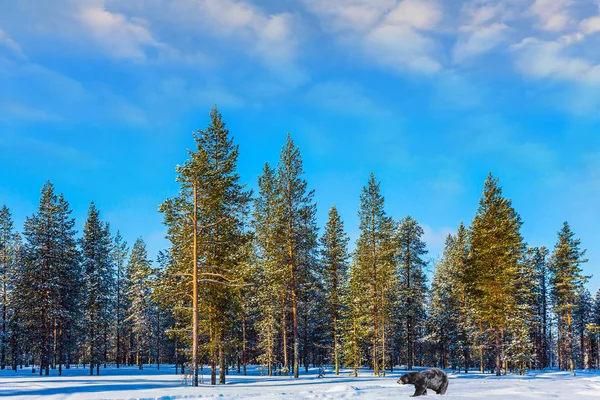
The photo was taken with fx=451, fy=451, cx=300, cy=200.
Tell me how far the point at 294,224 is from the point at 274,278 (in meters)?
4.46

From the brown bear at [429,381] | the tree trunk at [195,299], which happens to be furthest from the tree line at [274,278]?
the brown bear at [429,381]

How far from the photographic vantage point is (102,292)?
47.7 metres

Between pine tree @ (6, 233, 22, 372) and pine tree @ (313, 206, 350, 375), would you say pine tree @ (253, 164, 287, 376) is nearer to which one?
pine tree @ (313, 206, 350, 375)

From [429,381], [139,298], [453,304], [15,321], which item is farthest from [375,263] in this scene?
[15,321]

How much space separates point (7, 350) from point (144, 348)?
20366 mm

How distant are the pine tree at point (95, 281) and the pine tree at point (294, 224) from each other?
78.1 feet

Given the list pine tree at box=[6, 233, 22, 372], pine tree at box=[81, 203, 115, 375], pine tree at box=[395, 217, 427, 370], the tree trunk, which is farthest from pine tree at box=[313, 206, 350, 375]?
pine tree at box=[6, 233, 22, 372]

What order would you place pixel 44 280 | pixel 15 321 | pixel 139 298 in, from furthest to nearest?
pixel 139 298
pixel 15 321
pixel 44 280

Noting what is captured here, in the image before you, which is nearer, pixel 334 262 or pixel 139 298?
pixel 334 262

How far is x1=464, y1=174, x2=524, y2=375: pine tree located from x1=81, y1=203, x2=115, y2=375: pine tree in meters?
37.7

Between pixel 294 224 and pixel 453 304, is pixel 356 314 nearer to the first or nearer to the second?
pixel 294 224

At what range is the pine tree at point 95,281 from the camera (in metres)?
47.2

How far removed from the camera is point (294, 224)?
3538 centimetres

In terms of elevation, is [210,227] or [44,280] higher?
[210,227]
